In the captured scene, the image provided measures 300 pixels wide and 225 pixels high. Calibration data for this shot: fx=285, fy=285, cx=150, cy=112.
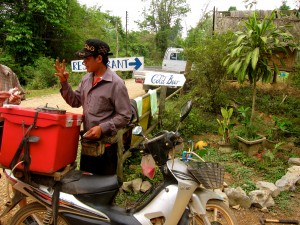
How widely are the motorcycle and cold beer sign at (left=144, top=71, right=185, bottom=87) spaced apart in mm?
2002

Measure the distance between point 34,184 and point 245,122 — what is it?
4.35 meters

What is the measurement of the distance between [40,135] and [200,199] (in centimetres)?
138

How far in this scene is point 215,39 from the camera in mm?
6789

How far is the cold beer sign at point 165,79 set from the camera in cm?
433

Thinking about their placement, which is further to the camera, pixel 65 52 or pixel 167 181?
pixel 65 52

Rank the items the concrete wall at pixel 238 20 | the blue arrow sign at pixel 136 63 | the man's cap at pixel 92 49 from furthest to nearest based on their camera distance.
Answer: the concrete wall at pixel 238 20, the blue arrow sign at pixel 136 63, the man's cap at pixel 92 49

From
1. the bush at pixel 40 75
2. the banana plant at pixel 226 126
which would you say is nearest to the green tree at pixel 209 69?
A: the banana plant at pixel 226 126

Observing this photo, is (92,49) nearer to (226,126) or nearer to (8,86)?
(8,86)

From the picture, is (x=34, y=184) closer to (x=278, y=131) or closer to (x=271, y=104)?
(x=278, y=131)

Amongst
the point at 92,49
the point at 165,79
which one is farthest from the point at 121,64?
the point at 92,49

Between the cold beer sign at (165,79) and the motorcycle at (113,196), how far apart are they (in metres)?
2.00

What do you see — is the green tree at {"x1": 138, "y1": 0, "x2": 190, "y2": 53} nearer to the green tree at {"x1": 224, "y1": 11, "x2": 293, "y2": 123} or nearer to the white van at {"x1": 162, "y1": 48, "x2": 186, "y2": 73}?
the white van at {"x1": 162, "y1": 48, "x2": 186, "y2": 73}

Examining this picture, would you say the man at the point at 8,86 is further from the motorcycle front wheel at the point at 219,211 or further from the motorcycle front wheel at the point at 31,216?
the motorcycle front wheel at the point at 219,211

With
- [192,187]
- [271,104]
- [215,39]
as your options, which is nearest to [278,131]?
[271,104]
